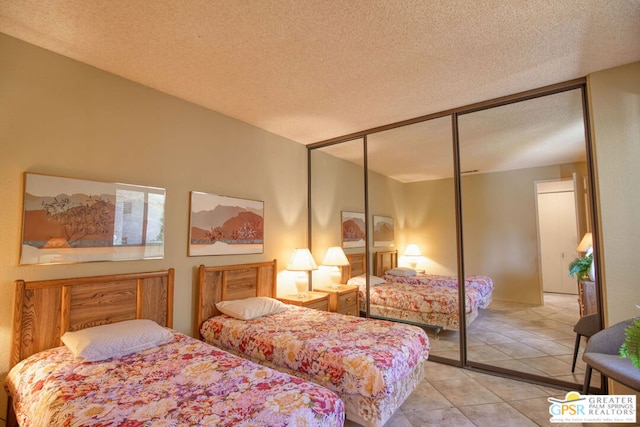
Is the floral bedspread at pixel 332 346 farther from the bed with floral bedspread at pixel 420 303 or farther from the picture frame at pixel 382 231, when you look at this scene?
the picture frame at pixel 382 231

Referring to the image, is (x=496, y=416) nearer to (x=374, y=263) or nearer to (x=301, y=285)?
(x=374, y=263)

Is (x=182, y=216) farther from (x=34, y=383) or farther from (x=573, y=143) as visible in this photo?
(x=573, y=143)

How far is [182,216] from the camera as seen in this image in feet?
9.55

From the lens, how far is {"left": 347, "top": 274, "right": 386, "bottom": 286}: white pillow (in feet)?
12.7

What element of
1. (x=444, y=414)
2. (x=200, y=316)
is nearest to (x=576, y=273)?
(x=444, y=414)

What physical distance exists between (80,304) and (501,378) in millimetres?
3679

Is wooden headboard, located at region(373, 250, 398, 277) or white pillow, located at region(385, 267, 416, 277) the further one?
wooden headboard, located at region(373, 250, 398, 277)

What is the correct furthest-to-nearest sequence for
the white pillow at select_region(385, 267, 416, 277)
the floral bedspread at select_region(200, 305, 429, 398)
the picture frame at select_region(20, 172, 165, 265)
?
the white pillow at select_region(385, 267, 416, 277)
the picture frame at select_region(20, 172, 165, 265)
the floral bedspread at select_region(200, 305, 429, 398)

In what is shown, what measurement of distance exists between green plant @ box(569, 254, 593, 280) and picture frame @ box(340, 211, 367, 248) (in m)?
2.12

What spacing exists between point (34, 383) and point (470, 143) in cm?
399

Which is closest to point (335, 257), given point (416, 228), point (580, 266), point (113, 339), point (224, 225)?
point (416, 228)

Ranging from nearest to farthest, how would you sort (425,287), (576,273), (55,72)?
1. (55,72)
2. (576,273)
3. (425,287)

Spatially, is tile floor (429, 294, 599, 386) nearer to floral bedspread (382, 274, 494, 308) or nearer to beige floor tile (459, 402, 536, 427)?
floral bedspread (382, 274, 494, 308)

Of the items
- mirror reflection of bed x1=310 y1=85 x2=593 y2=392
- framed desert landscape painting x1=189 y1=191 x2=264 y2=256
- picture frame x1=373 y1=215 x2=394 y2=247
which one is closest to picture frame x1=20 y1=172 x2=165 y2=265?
framed desert landscape painting x1=189 y1=191 x2=264 y2=256
